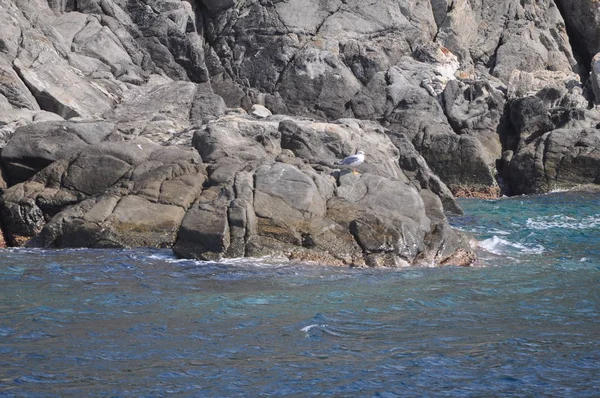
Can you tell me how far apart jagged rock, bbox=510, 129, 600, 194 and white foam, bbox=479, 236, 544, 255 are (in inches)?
394

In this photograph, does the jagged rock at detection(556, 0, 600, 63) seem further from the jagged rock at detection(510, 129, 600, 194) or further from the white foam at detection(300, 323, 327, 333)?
the white foam at detection(300, 323, 327, 333)

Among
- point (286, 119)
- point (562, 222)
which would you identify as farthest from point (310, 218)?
point (562, 222)

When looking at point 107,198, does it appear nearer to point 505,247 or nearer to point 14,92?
point 14,92

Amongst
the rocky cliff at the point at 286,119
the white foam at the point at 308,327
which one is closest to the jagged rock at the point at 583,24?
the rocky cliff at the point at 286,119

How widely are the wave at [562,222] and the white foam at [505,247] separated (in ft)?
8.39

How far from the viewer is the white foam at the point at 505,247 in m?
16.2

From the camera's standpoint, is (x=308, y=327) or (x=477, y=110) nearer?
(x=308, y=327)

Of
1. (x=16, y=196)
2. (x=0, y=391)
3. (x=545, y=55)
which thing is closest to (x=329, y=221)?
(x=16, y=196)

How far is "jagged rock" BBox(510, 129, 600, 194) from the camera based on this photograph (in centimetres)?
2650

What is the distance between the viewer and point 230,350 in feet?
29.8

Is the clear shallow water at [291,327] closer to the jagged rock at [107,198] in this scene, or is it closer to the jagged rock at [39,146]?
the jagged rock at [107,198]

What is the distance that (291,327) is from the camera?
397 inches

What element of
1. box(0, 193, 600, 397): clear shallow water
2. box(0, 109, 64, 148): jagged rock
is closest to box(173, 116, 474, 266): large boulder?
box(0, 193, 600, 397): clear shallow water

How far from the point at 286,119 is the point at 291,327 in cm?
1195
